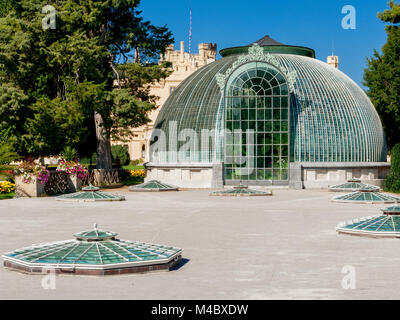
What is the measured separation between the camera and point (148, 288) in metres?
9.77

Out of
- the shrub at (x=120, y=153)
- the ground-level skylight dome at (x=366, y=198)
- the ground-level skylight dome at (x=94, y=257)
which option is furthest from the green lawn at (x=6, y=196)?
the shrub at (x=120, y=153)

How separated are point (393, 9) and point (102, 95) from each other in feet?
70.9

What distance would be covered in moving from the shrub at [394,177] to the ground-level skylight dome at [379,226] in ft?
74.4

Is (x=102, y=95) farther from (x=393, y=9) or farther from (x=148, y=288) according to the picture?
(x=148, y=288)

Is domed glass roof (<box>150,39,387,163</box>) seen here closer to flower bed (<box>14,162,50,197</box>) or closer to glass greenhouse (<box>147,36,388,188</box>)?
glass greenhouse (<box>147,36,388,188</box>)

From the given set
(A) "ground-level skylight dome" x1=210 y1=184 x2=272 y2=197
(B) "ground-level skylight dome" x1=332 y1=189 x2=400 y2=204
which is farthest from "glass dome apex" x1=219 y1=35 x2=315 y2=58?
(B) "ground-level skylight dome" x1=332 y1=189 x2=400 y2=204

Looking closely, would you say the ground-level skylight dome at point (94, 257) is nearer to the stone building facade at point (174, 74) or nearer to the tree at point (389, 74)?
the tree at point (389, 74)

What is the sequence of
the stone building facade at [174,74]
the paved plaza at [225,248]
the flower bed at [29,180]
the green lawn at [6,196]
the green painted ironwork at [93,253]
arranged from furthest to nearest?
the stone building facade at [174,74], the green lawn at [6,196], the flower bed at [29,180], the green painted ironwork at [93,253], the paved plaza at [225,248]

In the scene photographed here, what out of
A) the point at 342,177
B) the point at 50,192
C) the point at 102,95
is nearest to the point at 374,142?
the point at 342,177

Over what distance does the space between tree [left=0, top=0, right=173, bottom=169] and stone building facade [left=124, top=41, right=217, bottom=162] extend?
2539 inches

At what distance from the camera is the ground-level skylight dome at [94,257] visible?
10750 mm

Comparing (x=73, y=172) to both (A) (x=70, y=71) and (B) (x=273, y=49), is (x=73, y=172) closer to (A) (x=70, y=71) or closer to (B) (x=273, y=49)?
(A) (x=70, y=71)

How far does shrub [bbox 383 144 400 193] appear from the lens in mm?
38375

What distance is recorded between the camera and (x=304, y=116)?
40.8 m
